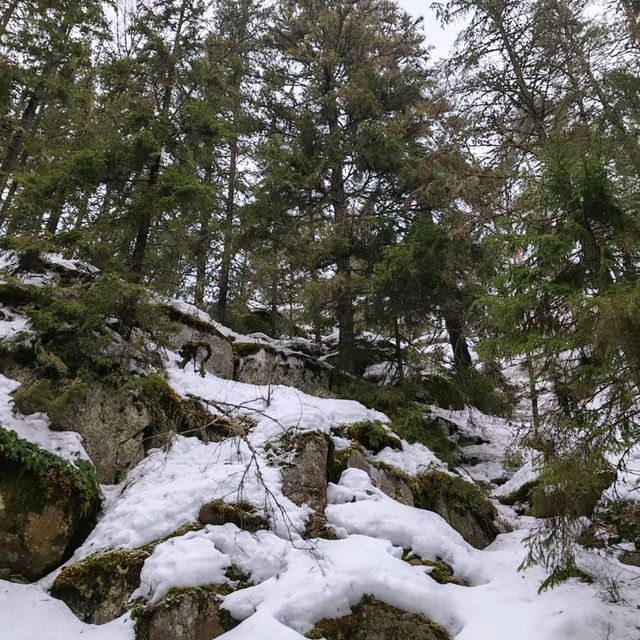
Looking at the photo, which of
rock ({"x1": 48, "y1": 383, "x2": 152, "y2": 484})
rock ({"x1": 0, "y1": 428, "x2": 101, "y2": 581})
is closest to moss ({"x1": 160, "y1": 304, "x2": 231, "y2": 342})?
rock ({"x1": 48, "y1": 383, "x2": 152, "y2": 484})

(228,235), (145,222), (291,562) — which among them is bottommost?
(291,562)

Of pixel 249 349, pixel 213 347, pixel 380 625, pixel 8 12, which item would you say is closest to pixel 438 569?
pixel 380 625

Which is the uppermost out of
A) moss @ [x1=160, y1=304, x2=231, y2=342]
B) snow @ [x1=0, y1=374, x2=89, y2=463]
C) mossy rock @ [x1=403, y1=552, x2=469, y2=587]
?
moss @ [x1=160, y1=304, x2=231, y2=342]

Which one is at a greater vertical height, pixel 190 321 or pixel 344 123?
pixel 344 123

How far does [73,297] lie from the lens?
7.33 metres

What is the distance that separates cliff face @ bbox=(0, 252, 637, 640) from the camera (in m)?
4.48

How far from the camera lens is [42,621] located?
445 centimetres

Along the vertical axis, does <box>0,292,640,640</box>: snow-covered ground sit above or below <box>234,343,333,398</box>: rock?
below

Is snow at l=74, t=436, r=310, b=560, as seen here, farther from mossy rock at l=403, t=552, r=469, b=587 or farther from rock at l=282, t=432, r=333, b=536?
mossy rock at l=403, t=552, r=469, b=587

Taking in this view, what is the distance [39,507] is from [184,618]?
215 cm

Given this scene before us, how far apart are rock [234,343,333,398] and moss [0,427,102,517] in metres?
5.06

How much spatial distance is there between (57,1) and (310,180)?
887cm

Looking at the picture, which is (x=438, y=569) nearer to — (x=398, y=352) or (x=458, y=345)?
(x=398, y=352)

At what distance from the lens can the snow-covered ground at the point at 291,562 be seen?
173 inches
